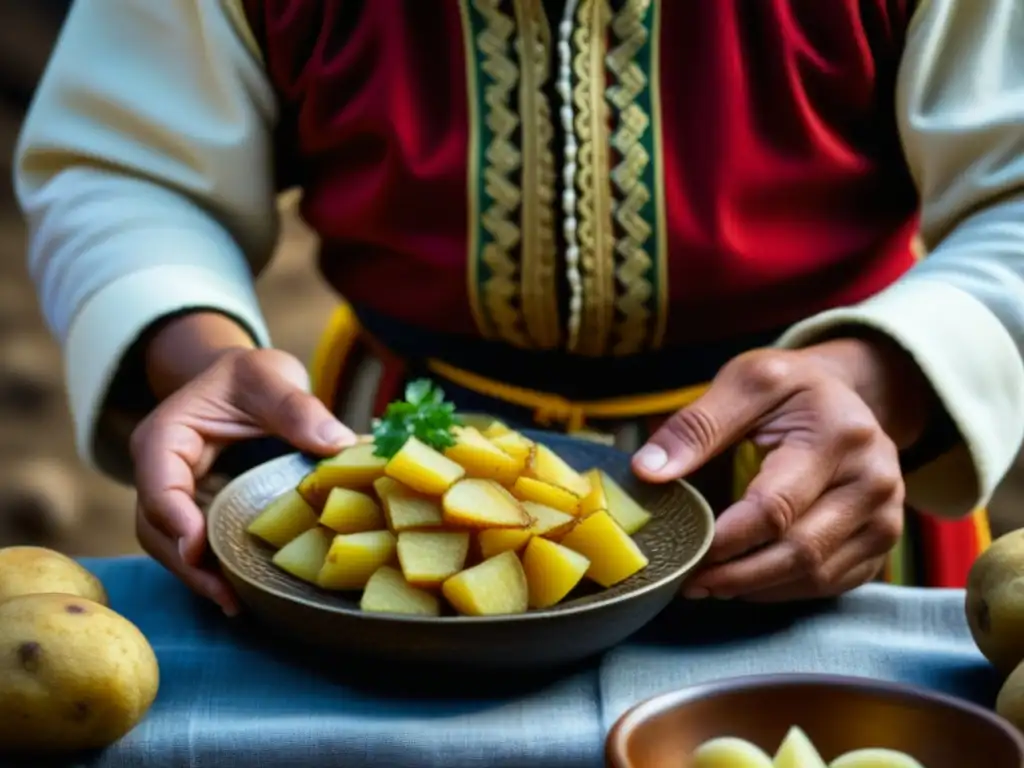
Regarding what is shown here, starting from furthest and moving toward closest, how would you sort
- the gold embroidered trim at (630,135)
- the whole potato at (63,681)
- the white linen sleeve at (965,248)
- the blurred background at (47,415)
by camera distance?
1. the blurred background at (47,415)
2. the gold embroidered trim at (630,135)
3. the white linen sleeve at (965,248)
4. the whole potato at (63,681)

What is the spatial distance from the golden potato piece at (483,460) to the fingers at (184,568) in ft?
0.59

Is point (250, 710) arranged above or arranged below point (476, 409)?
above

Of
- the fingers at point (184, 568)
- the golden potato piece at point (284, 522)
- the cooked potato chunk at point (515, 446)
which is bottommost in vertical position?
the fingers at point (184, 568)

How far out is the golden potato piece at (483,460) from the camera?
→ 0.95 metres

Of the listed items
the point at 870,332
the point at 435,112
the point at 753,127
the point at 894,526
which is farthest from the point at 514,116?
the point at 894,526

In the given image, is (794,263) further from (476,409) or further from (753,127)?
(476,409)

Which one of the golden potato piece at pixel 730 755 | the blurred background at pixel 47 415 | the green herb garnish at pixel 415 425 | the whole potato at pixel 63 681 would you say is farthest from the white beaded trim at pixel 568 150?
the blurred background at pixel 47 415

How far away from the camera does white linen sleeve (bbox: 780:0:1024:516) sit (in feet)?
3.72

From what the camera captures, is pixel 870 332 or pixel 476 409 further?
pixel 476 409

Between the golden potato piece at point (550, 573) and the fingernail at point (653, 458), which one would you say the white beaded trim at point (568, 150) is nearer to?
the fingernail at point (653, 458)

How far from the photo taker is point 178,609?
1031mm

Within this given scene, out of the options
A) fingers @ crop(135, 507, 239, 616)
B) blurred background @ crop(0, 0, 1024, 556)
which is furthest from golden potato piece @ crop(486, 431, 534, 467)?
blurred background @ crop(0, 0, 1024, 556)

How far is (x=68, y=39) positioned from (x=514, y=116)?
0.48 metres

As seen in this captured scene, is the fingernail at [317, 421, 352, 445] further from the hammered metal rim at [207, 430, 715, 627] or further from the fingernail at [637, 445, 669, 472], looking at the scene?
the fingernail at [637, 445, 669, 472]
